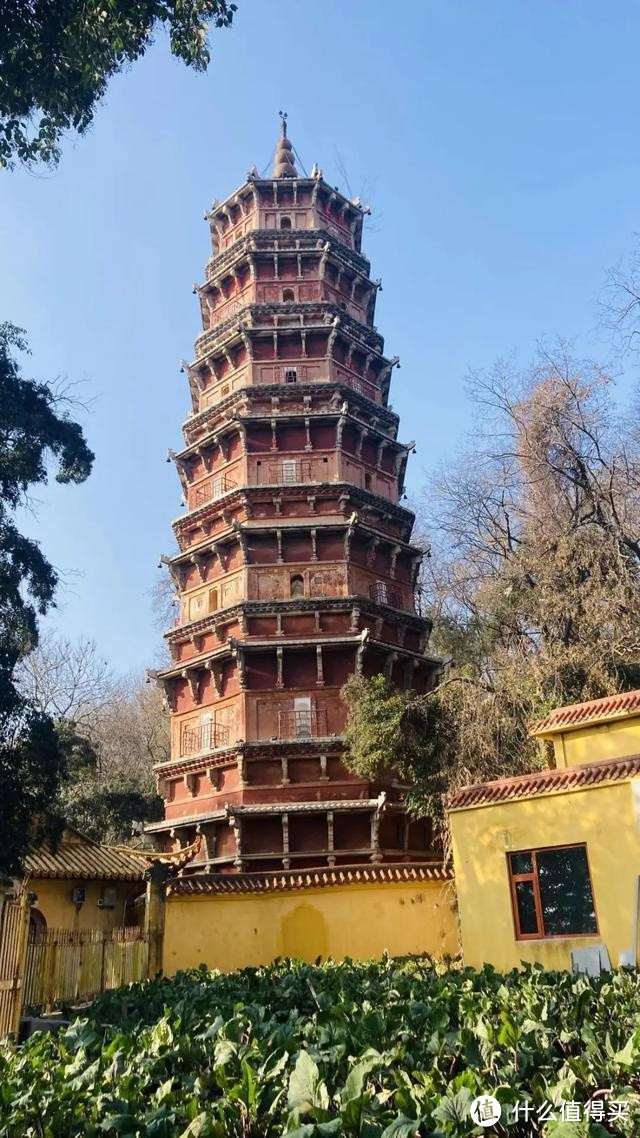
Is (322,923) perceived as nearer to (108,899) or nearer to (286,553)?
(108,899)

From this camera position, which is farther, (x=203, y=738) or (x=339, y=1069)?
(x=203, y=738)

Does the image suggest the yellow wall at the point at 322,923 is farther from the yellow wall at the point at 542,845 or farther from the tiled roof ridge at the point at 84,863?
the tiled roof ridge at the point at 84,863

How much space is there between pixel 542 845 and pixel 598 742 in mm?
3640

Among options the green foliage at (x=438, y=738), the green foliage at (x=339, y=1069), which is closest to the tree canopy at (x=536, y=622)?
the green foliage at (x=438, y=738)

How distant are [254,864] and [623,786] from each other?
10540 mm

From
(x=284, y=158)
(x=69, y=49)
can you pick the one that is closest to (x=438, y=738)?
(x=69, y=49)

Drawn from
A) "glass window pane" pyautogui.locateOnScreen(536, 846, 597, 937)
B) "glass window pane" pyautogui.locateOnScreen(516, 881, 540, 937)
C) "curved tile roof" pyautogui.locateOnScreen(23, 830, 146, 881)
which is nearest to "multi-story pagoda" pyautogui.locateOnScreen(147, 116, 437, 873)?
"curved tile roof" pyautogui.locateOnScreen(23, 830, 146, 881)

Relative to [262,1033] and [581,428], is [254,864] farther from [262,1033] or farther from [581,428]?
[262,1033]

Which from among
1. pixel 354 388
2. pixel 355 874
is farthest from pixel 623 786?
pixel 354 388

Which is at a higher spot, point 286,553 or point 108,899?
point 286,553

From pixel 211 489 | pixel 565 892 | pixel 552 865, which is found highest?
pixel 211 489

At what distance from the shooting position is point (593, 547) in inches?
749

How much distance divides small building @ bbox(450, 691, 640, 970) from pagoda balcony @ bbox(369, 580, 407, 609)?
9770mm

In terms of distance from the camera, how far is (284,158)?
32.3 m
